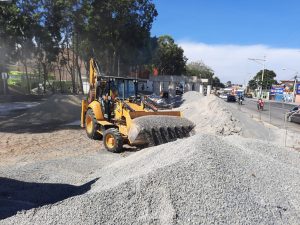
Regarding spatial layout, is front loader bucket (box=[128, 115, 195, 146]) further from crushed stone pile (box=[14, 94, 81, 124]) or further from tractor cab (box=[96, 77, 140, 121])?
crushed stone pile (box=[14, 94, 81, 124])

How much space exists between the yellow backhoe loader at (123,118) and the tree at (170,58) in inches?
2353

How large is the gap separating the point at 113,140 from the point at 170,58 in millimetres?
65646

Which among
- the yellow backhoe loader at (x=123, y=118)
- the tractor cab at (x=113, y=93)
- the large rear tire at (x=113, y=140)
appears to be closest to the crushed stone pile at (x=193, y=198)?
the yellow backhoe loader at (x=123, y=118)

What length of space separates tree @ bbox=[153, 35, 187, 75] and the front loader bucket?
6192cm

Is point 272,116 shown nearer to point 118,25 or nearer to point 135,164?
point 118,25

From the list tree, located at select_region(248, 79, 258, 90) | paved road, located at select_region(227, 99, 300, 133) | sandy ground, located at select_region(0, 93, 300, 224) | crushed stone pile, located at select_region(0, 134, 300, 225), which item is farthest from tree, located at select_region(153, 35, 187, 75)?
crushed stone pile, located at select_region(0, 134, 300, 225)

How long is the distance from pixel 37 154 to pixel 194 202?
24.9 feet

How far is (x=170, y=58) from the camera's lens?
76375 mm

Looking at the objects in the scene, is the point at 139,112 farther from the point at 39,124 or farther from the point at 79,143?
the point at 39,124

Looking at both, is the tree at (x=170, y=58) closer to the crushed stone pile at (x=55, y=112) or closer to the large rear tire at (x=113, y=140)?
the crushed stone pile at (x=55, y=112)

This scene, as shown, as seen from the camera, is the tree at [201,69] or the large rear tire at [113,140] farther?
the tree at [201,69]

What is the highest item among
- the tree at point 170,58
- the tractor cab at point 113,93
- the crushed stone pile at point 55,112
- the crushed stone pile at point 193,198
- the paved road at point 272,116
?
the tree at point 170,58

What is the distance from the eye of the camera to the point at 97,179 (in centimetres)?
830

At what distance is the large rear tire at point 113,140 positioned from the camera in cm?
1177
